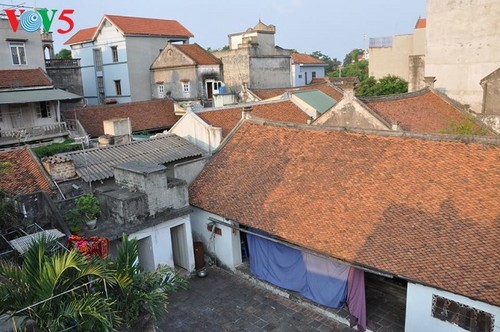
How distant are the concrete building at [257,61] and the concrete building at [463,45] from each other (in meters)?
14.6

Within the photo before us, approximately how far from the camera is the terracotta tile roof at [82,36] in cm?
5035

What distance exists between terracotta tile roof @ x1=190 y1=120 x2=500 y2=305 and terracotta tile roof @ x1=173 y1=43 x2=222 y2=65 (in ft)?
79.8

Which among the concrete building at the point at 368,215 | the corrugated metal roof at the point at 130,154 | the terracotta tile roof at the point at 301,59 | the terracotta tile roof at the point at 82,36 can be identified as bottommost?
the concrete building at the point at 368,215

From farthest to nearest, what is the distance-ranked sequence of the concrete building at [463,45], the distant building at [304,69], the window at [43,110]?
the distant building at [304,69], the concrete building at [463,45], the window at [43,110]

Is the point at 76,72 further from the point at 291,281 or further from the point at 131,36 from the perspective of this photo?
the point at 291,281

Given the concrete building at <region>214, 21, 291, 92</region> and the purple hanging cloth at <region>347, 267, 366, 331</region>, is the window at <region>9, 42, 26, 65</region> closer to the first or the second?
the concrete building at <region>214, 21, 291, 92</region>

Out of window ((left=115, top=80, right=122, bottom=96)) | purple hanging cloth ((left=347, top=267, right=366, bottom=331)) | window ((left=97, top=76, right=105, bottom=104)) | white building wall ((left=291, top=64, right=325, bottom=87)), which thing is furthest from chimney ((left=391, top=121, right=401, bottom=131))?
window ((left=97, top=76, right=105, bottom=104))

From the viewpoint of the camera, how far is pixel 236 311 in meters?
14.6

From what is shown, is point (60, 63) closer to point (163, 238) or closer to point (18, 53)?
point (18, 53)

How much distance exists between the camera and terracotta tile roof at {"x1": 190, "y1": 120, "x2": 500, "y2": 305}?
37.8 feet

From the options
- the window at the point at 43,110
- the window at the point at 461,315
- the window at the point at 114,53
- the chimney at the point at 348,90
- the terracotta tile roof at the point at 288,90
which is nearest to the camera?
the window at the point at 461,315

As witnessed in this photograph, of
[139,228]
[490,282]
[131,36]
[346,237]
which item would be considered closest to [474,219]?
[490,282]

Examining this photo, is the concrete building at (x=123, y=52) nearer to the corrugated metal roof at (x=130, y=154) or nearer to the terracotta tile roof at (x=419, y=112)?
the corrugated metal roof at (x=130, y=154)

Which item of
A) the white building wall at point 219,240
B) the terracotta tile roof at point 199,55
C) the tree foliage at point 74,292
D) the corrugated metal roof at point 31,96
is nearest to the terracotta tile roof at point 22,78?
the corrugated metal roof at point 31,96
